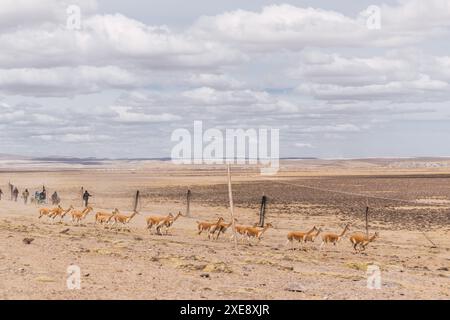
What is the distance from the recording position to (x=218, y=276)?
15672 millimetres

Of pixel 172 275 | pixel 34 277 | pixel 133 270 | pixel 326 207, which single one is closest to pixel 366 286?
pixel 172 275

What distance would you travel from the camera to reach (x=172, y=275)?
1536 cm

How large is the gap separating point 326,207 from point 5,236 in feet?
101

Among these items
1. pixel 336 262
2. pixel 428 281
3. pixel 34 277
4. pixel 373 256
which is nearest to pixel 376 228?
pixel 373 256

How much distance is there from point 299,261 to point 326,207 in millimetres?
28872

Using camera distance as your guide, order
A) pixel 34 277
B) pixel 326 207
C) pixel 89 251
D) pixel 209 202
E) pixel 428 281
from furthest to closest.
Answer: pixel 209 202 < pixel 326 207 < pixel 89 251 < pixel 428 281 < pixel 34 277

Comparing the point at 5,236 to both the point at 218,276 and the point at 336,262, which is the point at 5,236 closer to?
the point at 218,276

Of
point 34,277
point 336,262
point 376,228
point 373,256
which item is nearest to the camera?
point 34,277

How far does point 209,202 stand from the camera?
5409 cm

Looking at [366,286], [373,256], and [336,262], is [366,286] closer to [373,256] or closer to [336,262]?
[336,262]

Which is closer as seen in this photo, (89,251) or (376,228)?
(89,251)

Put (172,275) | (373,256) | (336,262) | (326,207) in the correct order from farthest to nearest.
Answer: (326,207)
(373,256)
(336,262)
(172,275)

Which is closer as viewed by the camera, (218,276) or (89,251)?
(218,276)
